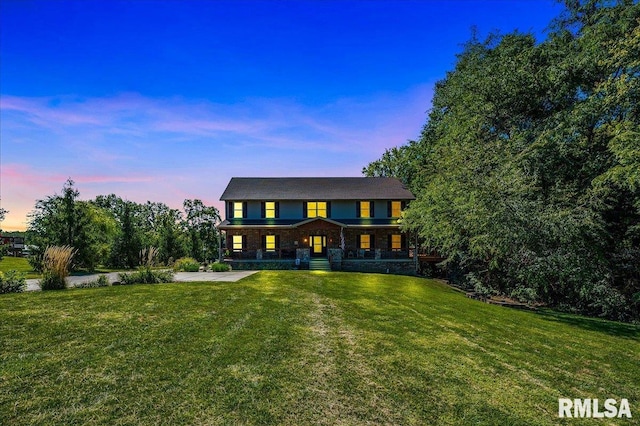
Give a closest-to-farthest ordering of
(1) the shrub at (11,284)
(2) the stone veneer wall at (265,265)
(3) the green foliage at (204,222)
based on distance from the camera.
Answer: (1) the shrub at (11,284)
(2) the stone veneer wall at (265,265)
(3) the green foliage at (204,222)

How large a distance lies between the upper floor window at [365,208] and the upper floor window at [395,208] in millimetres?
1823

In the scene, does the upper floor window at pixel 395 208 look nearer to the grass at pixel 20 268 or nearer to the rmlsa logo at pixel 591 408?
the rmlsa logo at pixel 591 408

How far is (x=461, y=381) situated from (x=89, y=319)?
9.22 m

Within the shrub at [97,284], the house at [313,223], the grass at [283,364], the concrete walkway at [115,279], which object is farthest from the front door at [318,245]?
the grass at [283,364]

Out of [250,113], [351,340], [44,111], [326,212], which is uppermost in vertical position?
[250,113]

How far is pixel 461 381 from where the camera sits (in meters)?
5.95

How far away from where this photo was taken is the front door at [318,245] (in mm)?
29719

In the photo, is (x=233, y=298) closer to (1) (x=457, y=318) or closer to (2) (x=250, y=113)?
(1) (x=457, y=318)

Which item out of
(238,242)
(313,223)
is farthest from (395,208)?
(238,242)

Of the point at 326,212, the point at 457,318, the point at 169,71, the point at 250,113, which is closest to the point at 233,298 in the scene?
the point at 457,318

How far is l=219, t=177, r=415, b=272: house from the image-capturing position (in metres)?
28.8

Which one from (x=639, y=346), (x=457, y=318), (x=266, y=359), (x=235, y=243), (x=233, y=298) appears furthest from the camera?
(x=235, y=243)

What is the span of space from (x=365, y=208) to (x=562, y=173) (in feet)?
51.9

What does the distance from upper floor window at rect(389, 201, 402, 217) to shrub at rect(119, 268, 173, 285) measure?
20.6m
